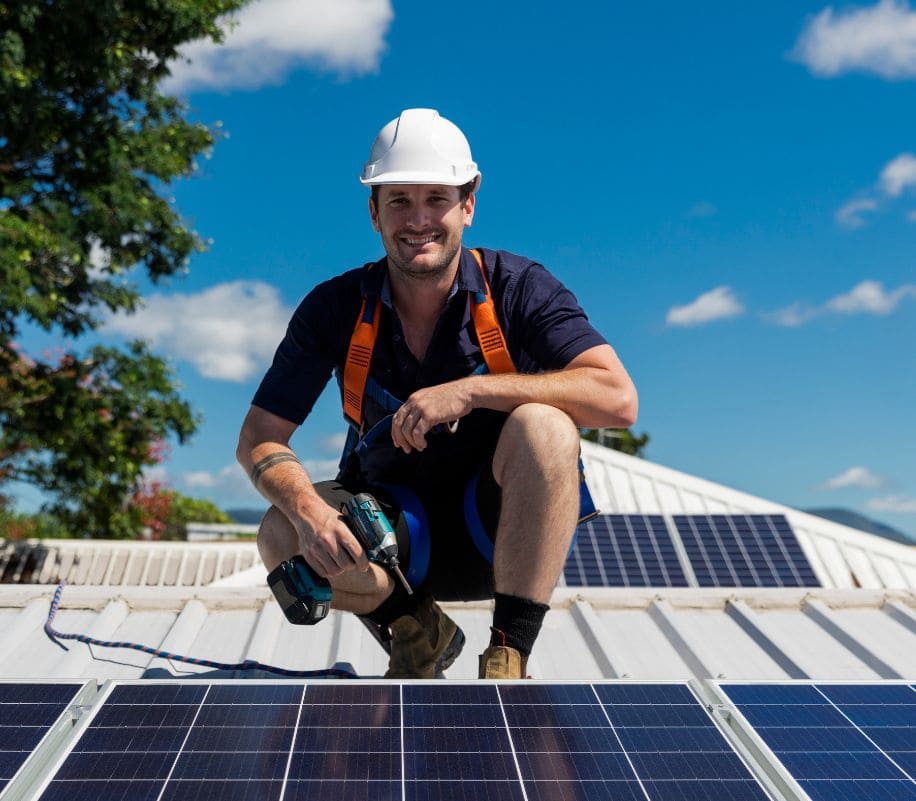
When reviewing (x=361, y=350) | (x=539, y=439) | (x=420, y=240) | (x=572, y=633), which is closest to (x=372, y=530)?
(x=539, y=439)

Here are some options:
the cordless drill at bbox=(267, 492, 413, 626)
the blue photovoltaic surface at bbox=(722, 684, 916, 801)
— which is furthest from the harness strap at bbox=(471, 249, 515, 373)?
the blue photovoltaic surface at bbox=(722, 684, 916, 801)

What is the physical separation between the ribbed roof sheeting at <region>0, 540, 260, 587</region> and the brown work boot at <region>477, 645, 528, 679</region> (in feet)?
35.8

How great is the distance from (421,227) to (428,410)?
→ 86 centimetres

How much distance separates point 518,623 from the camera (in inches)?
139

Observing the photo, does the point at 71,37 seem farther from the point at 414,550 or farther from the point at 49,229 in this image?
the point at 414,550

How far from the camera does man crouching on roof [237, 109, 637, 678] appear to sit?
3.56m

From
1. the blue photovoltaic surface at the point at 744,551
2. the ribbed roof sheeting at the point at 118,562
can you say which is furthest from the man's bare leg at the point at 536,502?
the ribbed roof sheeting at the point at 118,562

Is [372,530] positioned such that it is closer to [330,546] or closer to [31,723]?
[330,546]

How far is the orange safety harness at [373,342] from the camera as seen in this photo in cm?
393

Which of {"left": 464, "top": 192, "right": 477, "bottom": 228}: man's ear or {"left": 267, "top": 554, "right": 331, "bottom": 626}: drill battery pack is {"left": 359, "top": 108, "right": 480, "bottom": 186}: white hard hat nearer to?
{"left": 464, "top": 192, "right": 477, "bottom": 228}: man's ear

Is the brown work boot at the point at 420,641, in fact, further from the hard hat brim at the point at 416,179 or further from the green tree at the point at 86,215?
the green tree at the point at 86,215

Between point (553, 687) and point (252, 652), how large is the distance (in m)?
2.14

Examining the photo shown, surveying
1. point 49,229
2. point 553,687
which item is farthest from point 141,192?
point 553,687

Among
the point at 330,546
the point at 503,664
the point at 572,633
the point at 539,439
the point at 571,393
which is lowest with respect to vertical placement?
the point at 503,664
